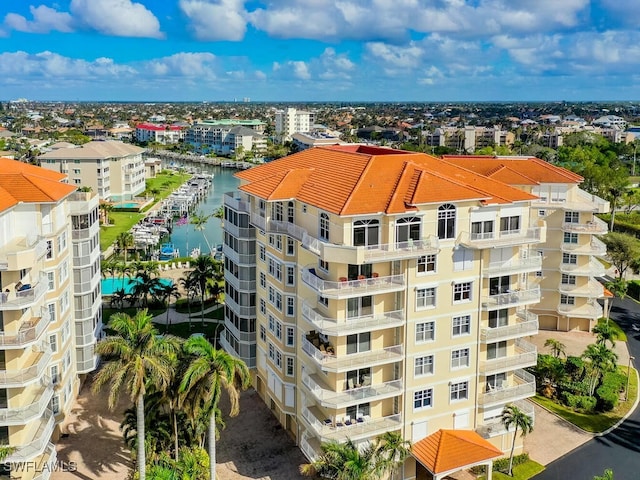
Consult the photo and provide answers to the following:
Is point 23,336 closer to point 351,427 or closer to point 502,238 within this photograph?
point 351,427

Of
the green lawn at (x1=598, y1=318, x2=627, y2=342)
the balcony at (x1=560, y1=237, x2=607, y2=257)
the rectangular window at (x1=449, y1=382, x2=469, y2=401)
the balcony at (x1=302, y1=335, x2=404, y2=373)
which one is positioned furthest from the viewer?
the green lawn at (x1=598, y1=318, x2=627, y2=342)

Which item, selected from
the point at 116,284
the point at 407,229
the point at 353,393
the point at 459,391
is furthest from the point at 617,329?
the point at 116,284

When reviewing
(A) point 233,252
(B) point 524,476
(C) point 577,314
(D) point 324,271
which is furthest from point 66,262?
(C) point 577,314

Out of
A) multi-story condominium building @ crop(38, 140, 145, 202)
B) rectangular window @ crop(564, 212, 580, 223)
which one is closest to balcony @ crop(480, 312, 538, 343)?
rectangular window @ crop(564, 212, 580, 223)

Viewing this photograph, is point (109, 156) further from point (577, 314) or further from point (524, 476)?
point (524, 476)

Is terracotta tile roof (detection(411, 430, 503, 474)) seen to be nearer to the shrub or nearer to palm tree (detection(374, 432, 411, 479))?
palm tree (detection(374, 432, 411, 479))

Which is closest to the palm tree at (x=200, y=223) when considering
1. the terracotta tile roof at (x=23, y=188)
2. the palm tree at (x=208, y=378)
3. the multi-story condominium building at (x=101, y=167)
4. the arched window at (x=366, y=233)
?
the multi-story condominium building at (x=101, y=167)

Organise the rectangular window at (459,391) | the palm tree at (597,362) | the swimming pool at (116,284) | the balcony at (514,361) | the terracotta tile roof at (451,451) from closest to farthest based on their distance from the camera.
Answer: the terracotta tile roof at (451,451)
the rectangular window at (459,391)
the balcony at (514,361)
the palm tree at (597,362)
the swimming pool at (116,284)

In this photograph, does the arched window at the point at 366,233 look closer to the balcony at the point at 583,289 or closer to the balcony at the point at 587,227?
the balcony at the point at 587,227
